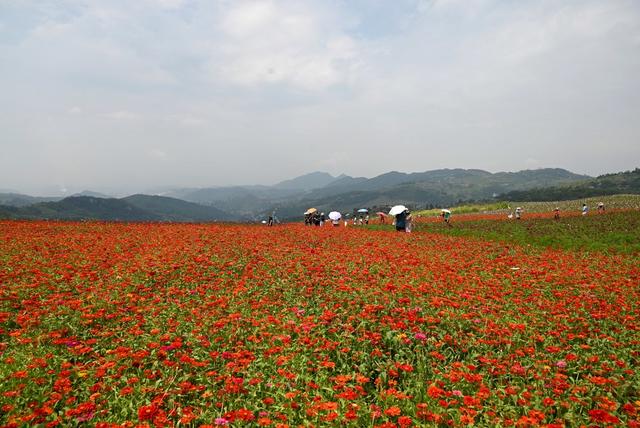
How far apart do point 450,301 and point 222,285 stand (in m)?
6.13

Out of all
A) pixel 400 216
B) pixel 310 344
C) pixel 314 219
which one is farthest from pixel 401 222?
pixel 310 344

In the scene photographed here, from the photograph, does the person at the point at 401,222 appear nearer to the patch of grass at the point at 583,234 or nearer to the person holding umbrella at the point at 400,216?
the person holding umbrella at the point at 400,216

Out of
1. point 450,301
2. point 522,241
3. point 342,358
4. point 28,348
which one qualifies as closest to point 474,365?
point 342,358

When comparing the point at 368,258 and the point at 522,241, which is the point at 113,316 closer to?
the point at 368,258

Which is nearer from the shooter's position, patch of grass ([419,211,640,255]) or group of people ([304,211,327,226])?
patch of grass ([419,211,640,255])

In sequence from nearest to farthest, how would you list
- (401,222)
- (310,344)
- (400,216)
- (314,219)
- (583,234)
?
1. (310,344)
2. (583,234)
3. (400,216)
4. (401,222)
5. (314,219)

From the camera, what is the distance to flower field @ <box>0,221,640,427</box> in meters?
4.87

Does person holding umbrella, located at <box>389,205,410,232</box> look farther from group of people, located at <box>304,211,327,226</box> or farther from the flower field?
the flower field

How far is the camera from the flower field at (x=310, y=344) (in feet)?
16.0

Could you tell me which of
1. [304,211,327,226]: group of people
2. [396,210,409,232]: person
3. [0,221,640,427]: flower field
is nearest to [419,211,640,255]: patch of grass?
[396,210,409,232]: person

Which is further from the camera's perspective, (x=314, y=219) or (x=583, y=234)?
(x=314, y=219)

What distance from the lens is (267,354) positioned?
6.34 m

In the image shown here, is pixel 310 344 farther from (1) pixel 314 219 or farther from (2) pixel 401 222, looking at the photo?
(1) pixel 314 219

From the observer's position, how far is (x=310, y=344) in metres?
6.55
